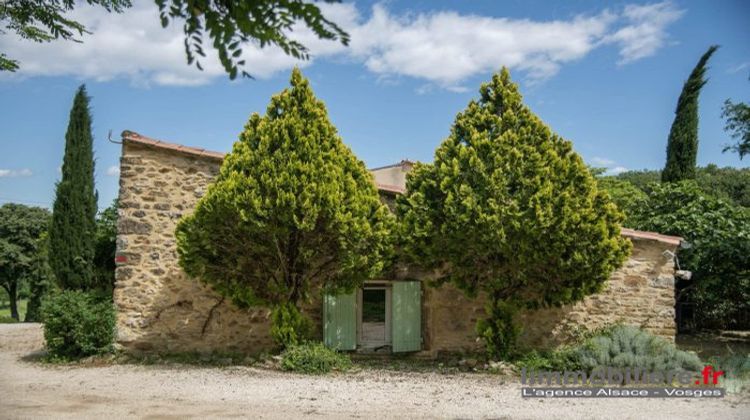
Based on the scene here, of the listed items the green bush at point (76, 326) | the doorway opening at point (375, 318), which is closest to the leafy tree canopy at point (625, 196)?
the doorway opening at point (375, 318)

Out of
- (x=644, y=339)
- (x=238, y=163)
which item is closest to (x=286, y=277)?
(x=238, y=163)

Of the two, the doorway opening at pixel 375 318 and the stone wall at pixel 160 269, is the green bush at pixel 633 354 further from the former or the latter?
the stone wall at pixel 160 269

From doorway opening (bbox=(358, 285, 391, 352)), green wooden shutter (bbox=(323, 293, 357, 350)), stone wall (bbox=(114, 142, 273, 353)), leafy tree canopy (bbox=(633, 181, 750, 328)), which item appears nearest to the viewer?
stone wall (bbox=(114, 142, 273, 353))

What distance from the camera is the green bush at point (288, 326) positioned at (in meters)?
9.14

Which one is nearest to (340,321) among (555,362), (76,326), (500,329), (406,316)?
(406,316)

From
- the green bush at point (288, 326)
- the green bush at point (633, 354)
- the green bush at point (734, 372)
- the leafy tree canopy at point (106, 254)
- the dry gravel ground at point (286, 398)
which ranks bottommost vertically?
the dry gravel ground at point (286, 398)

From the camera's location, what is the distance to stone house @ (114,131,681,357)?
32.6 feet

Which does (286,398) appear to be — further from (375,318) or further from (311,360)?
(375,318)

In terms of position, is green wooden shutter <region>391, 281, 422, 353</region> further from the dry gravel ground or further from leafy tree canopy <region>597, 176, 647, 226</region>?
leafy tree canopy <region>597, 176, 647, 226</region>

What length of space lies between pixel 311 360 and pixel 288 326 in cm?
70

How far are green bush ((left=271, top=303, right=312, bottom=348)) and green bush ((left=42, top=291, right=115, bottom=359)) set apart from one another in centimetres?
294

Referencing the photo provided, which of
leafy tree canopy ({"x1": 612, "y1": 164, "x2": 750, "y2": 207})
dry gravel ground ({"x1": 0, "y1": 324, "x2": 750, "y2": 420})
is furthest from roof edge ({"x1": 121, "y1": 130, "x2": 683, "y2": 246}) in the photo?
leafy tree canopy ({"x1": 612, "y1": 164, "x2": 750, "y2": 207})

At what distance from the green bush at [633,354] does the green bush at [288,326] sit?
4378 mm

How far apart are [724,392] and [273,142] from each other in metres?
7.15
